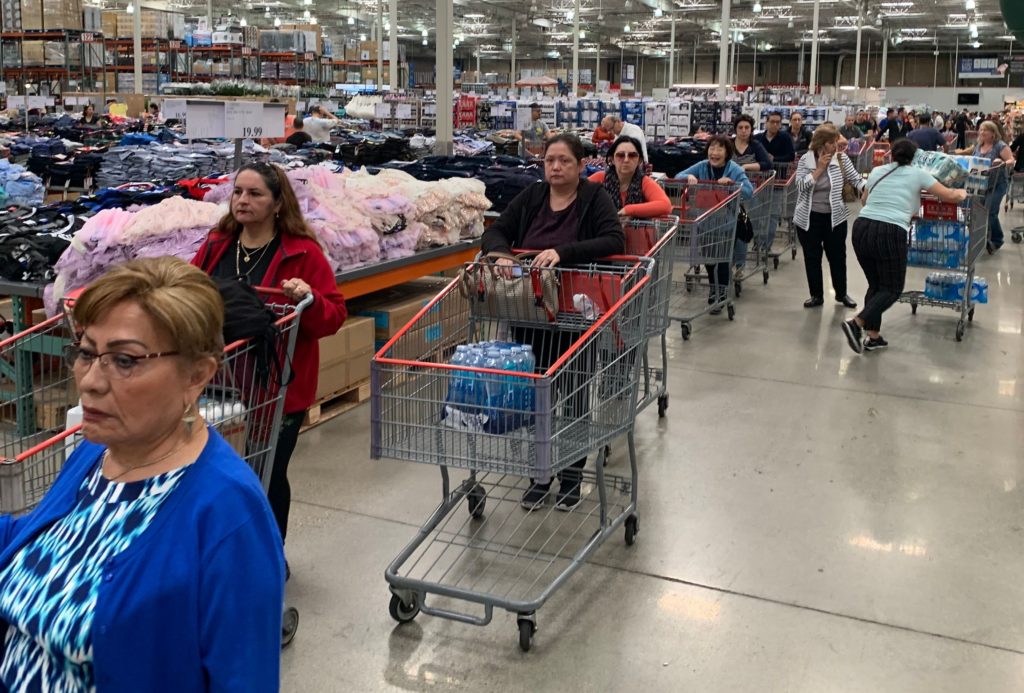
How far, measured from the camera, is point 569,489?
4.76 meters

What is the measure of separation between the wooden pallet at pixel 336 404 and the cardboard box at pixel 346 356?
30 millimetres

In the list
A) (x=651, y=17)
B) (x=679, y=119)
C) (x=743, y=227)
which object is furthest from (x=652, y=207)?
(x=651, y=17)

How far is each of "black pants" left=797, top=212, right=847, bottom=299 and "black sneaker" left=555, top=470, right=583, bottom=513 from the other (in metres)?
5.22

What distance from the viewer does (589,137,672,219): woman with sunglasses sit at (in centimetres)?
606

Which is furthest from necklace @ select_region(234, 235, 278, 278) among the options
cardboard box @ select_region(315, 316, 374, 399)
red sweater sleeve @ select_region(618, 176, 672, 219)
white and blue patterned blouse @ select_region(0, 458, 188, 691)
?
red sweater sleeve @ select_region(618, 176, 672, 219)

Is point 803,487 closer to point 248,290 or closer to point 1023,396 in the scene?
point 1023,396

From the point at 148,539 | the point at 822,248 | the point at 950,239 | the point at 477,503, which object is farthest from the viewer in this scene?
the point at 822,248

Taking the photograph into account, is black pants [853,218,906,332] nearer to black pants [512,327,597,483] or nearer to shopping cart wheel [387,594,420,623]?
black pants [512,327,597,483]

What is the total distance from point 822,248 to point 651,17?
3457 cm

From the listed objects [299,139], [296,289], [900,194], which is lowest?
[296,289]

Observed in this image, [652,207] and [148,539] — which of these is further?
[652,207]

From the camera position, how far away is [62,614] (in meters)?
1.59

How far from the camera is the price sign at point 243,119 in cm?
656

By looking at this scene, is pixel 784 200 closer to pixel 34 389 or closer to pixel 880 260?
pixel 880 260
